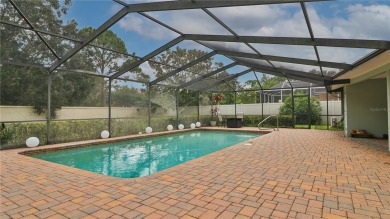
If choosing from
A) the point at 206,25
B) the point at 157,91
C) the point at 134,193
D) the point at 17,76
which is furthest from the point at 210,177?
the point at 157,91

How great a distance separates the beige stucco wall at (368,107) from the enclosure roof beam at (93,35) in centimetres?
955

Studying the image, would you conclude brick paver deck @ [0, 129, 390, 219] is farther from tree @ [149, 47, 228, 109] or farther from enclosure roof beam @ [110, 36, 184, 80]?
tree @ [149, 47, 228, 109]

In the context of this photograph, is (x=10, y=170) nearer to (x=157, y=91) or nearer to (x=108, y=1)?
(x=108, y=1)

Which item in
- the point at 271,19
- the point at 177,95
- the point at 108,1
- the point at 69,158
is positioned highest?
the point at 108,1

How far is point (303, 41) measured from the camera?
5.46 m

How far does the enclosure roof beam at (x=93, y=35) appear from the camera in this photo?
5850 millimetres

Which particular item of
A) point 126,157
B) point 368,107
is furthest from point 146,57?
point 368,107

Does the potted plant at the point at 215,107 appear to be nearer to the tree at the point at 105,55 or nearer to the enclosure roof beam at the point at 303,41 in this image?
the tree at the point at 105,55

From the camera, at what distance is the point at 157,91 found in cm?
1298

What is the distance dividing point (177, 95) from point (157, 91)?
1.80m

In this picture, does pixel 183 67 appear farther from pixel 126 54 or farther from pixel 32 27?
pixel 32 27

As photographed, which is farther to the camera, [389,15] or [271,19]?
[271,19]

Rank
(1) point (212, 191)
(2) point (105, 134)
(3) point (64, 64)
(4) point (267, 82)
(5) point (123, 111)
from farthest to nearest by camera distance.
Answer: (4) point (267, 82)
(5) point (123, 111)
(2) point (105, 134)
(3) point (64, 64)
(1) point (212, 191)

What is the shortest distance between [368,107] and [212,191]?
369 inches
